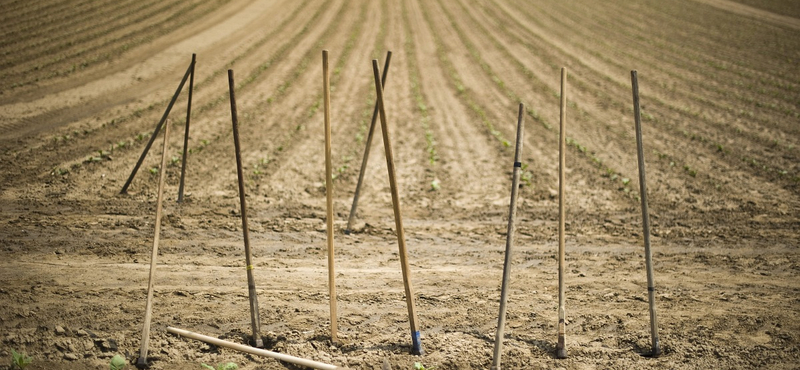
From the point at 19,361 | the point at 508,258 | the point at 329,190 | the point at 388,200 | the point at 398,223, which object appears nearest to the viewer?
the point at 19,361

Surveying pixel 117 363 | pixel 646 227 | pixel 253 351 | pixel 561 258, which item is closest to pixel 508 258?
pixel 561 258

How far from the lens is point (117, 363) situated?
4559mm

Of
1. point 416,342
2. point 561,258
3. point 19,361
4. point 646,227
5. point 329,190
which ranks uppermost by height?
point 329,190

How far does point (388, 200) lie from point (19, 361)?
621cm

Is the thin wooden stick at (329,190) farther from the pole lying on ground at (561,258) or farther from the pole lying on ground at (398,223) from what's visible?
the pole lying on ground at (561,258)

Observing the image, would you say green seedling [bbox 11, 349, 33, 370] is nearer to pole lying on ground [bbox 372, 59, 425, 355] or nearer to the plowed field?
the plowed field

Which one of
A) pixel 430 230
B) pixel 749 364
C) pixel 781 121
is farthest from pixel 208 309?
pixel 781 121

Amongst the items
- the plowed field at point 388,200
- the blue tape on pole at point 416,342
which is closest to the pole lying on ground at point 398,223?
the blue tape on pole at point 416,342

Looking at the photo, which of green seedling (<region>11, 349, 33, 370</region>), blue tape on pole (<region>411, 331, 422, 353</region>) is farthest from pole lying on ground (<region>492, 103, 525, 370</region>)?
green seedling (<region>11, 349, 33, 370</region>)

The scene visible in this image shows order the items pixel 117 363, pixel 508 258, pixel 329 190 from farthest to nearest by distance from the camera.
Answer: pixel 329 190, pixel 508 258, pixel 117 363

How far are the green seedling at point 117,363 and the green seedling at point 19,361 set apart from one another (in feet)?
2.15

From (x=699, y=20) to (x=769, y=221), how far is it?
2542 centimetres

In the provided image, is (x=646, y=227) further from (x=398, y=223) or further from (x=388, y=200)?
(x=388, y=200)

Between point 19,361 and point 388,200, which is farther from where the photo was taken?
point 388,200
